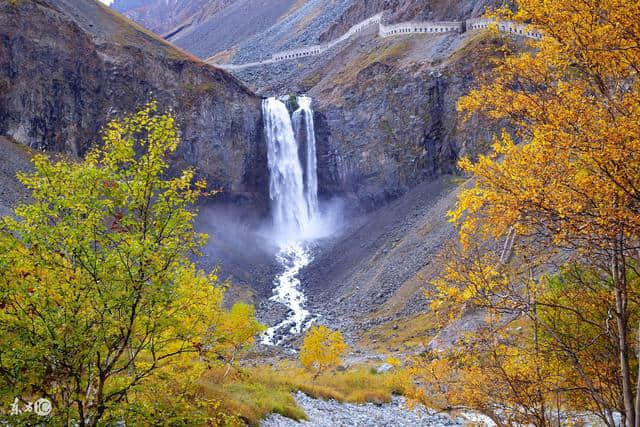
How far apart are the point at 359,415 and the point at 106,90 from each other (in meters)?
47.6

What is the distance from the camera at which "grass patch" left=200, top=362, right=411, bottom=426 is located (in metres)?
13.3

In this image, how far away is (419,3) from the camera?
73.4m

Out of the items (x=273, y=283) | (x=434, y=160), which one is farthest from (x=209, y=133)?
(x=434, y=160)

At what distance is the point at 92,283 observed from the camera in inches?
259

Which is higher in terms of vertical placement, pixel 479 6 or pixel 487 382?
pixel 479 6

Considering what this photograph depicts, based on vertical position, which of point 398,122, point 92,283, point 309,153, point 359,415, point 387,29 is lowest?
point 359,415

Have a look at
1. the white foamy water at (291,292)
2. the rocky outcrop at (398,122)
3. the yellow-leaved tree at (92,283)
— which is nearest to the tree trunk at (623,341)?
the yellow-leaved tree at (92,283)

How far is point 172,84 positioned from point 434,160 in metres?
35.5

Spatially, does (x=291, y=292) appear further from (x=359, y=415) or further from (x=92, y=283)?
(x=92, y=283)

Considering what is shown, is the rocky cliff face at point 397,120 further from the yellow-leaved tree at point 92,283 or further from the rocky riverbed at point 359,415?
the yellow-leaved tree at point 92,283

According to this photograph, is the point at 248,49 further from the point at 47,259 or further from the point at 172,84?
the point at 47,259

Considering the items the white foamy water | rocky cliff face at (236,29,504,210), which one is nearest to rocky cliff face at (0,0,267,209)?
the white foamy water

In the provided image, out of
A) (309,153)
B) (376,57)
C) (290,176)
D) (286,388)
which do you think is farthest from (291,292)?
(376,57)

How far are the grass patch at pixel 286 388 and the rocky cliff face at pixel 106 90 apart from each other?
30277mm
